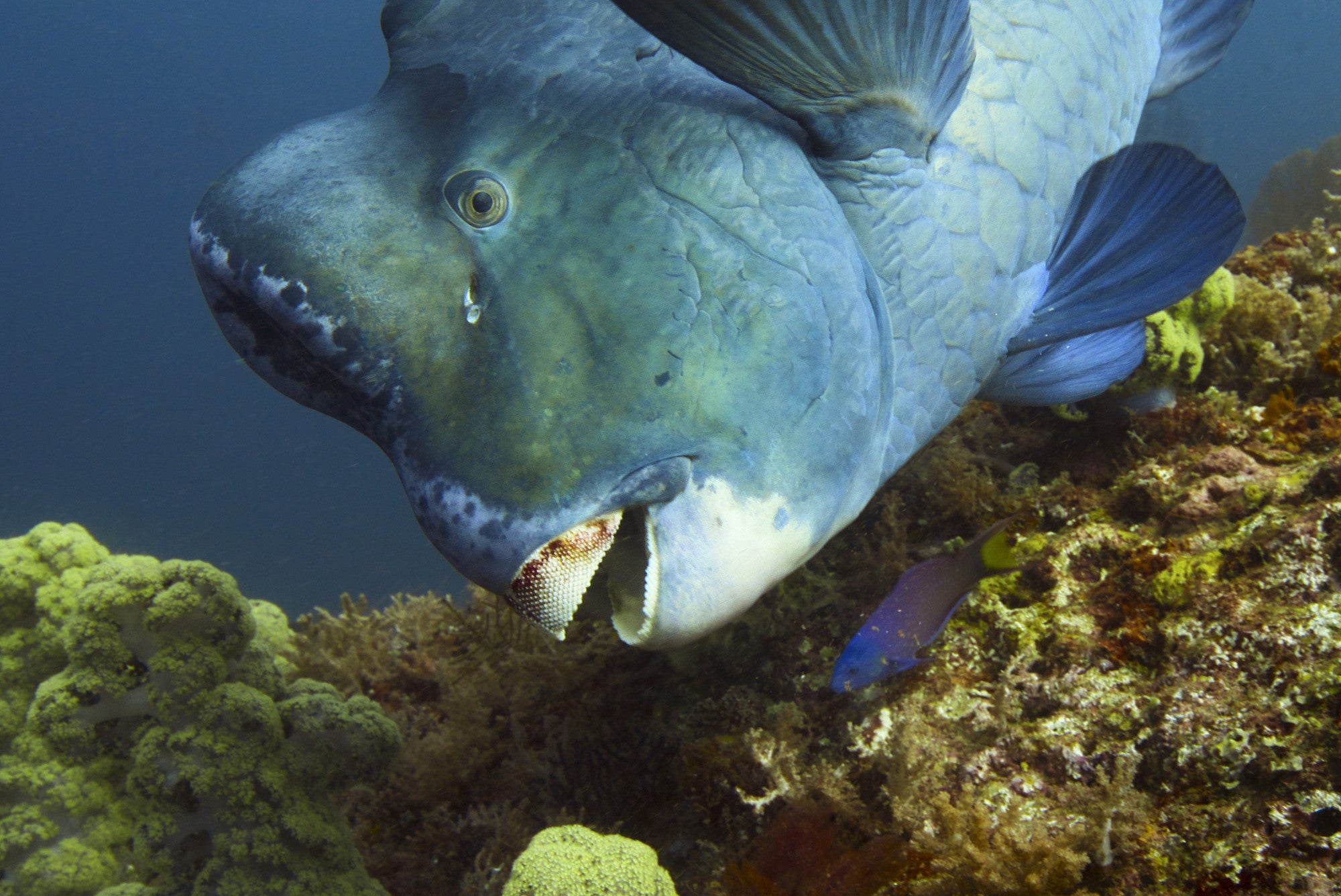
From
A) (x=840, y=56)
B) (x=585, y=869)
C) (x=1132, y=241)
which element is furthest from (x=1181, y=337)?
(x=585, y=869)

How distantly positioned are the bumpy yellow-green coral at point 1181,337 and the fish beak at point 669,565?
7.49ft

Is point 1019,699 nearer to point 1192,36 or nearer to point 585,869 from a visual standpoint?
point 585,869

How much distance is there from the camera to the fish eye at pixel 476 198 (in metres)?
1.31

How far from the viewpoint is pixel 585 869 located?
1.82 metres

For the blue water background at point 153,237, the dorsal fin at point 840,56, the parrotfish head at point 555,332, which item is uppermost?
the dorsal fin at point 840,56

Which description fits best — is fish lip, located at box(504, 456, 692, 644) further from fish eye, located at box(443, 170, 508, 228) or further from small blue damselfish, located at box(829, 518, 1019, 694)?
small blue damselfish, located at box(829, 518, 1019, 694)

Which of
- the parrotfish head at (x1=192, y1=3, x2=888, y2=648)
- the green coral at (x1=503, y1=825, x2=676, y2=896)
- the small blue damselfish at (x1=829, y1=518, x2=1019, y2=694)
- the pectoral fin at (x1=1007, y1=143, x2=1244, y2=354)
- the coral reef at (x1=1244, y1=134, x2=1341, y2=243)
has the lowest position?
the coral reef at (x1=1244, y1=134, x2=1341, y2=243)

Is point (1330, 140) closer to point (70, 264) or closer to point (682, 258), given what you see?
point (682, 258)

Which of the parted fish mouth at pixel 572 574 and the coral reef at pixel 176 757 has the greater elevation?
the parted fish mouth at pixel 572 574

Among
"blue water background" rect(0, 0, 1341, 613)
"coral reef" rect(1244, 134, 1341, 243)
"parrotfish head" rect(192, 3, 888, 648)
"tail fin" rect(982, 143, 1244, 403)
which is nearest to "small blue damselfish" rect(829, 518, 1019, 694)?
"tail fin" rect(982, 143, 1244, 403)

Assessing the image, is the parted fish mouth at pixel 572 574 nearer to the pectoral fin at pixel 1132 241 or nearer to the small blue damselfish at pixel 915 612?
the small blue damselfish at pixel 915 612

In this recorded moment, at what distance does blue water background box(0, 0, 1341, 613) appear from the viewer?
6725 centimetres

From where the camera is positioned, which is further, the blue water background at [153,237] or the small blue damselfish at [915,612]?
the blue water background at [153,237]

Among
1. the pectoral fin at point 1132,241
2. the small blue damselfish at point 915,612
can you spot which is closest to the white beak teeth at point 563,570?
the small blue damselfish at point 915,612
